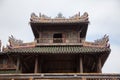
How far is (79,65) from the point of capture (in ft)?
77.9

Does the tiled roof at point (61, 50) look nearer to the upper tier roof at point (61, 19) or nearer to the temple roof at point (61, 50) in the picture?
the temple roof at point (61, 50)

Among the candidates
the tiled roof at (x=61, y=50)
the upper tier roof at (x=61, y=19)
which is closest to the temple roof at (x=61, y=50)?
the tiled roof at (x=61, y=50)

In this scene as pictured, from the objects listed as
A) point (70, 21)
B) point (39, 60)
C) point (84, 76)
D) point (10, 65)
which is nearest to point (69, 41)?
point (70, 21)

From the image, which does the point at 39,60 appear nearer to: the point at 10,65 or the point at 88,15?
the point at 88,15

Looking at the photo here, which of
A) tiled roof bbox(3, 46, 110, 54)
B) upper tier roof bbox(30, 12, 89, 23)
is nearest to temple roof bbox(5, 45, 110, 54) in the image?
tiled roof bbox(3, 46, 110, 54)

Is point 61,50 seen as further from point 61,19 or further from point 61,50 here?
point 61,19

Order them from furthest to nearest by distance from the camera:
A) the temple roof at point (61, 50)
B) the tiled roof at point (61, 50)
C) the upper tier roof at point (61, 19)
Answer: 1. the upper tier roof at point (61, 19)
2. the tiled roof at point (61, 50)
3. the temple roof at point (61, 50)

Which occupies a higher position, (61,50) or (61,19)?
(61,19)

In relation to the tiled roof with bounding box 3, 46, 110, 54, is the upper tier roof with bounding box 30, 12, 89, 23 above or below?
above

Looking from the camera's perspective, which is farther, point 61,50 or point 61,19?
point 61,19

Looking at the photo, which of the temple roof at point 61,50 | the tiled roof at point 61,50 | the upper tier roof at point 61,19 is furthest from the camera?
the upper tier roof at point 61,19

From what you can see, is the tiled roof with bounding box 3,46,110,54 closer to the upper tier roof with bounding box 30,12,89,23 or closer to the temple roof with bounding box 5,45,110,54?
the temple roof with bounding box 5,45,110,54

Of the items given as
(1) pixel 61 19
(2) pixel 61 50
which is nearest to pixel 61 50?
(2) pixel 61 50

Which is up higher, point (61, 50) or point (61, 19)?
point (61, 19)
